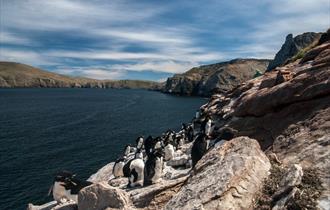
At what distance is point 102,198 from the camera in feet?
57.2

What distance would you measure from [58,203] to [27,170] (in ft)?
95.7

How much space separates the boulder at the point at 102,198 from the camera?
Result: 17073mm

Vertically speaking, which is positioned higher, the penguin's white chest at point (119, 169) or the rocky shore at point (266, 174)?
the rocky shore at point (266, 174)

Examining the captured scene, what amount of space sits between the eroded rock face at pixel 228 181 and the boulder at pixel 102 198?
3.52m

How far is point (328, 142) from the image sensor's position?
15000 millimetres

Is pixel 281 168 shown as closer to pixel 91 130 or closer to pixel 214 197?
pixel 214 197

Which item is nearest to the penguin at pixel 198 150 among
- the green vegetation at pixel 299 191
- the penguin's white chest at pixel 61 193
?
the penguin's white chest at pixel 61 193

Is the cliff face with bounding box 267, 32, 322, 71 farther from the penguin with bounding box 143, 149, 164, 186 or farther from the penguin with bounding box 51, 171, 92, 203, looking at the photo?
the penguin with bounding box 51, 171, 92, 203

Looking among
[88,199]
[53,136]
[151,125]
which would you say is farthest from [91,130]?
[88,199]

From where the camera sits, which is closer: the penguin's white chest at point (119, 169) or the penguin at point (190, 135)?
the penguin's white chest at point (119, 169)

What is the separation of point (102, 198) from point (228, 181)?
6.60 meters

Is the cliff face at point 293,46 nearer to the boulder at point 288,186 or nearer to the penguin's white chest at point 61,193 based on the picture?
the penguin's white chest at point 61,193

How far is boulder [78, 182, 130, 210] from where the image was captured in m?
17.1

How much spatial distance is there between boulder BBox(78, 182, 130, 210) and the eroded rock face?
3.52 metres
